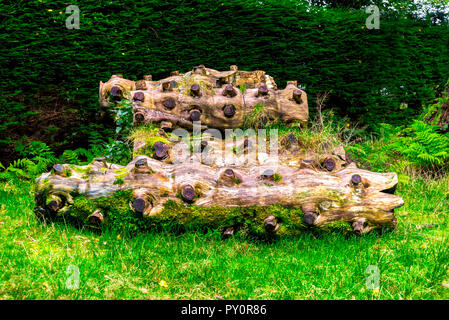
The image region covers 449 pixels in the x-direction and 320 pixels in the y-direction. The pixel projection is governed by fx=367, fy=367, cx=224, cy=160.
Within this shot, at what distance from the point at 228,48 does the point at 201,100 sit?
220 centimetres

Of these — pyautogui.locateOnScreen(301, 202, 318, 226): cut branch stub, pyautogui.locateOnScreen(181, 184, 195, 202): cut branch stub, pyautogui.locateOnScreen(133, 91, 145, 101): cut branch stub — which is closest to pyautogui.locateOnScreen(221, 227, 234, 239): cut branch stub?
pyautogui.locateOnScreen(181, 184, 195, 202): cut branch stub

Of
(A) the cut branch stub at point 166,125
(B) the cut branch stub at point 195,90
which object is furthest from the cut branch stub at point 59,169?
(B) the cut branch stub at point 195,90

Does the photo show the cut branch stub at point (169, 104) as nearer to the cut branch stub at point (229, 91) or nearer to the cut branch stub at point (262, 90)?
the cut branch stub at point (229, 91)

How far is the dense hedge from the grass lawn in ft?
11.9

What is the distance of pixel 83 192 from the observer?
4.12 meters

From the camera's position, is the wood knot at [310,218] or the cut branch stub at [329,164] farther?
the cut branch stub at [329,164]

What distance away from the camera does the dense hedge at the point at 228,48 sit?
6.90m

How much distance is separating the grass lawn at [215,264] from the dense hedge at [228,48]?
363 cm

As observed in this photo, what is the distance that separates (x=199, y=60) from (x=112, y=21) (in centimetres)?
186

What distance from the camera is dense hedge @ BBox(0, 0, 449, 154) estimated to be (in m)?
6.90

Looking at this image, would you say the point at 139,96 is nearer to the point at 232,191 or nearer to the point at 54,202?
the point at 54,202

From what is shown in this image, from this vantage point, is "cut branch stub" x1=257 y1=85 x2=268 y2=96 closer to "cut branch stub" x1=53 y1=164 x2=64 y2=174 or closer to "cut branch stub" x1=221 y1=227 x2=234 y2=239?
"cut branch stub" x1=221 y1=227 x2=234 y2=239

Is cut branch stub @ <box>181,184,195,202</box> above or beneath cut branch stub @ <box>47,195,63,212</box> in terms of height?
above

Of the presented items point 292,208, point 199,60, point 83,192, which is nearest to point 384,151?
point 292,208
